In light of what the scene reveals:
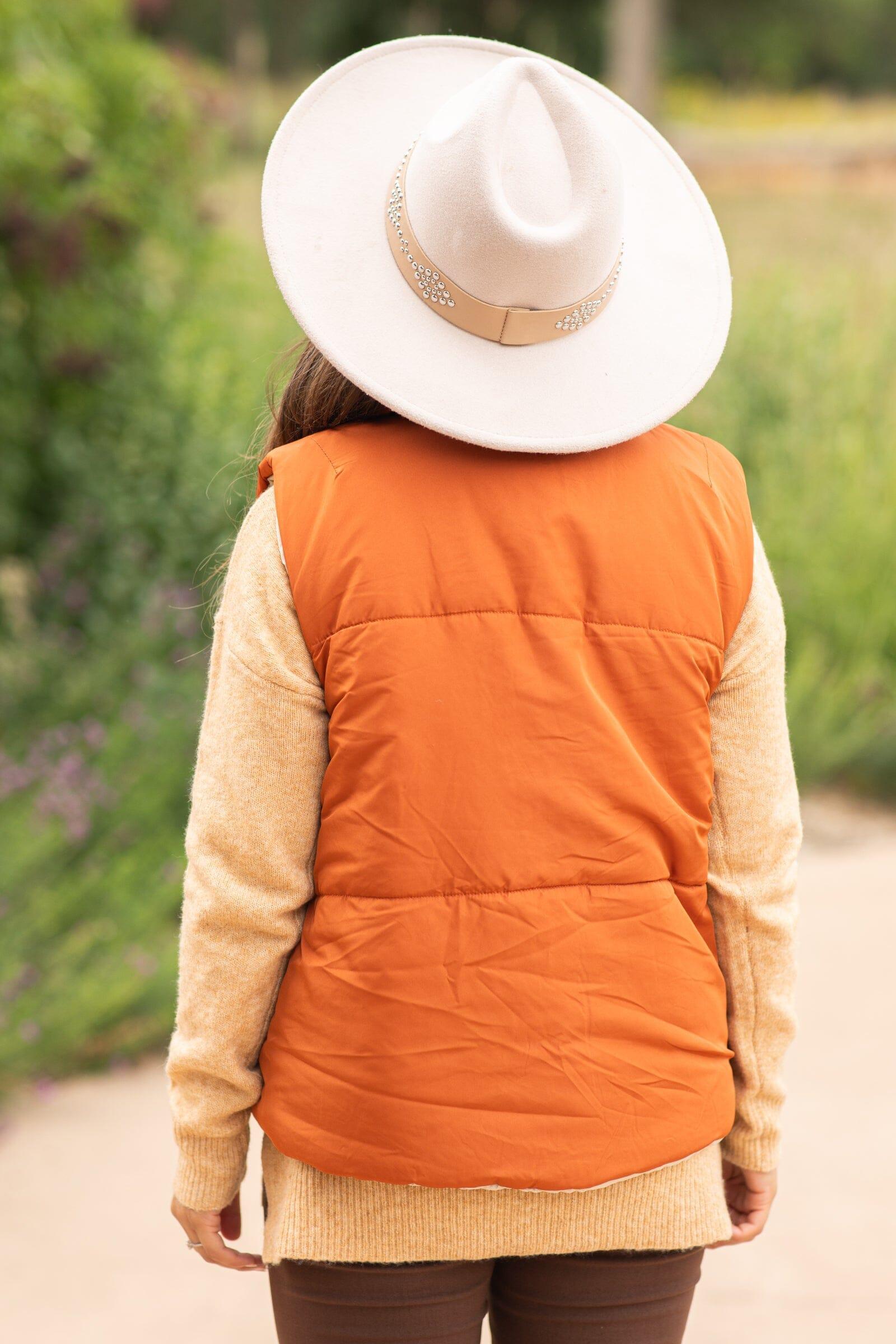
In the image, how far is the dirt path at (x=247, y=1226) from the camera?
2.52 m

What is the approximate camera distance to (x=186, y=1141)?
1.32 m

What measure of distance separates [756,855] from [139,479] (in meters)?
3.93

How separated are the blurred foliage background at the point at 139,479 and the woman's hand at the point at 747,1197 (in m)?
2.11

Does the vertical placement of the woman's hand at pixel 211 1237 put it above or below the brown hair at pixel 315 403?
below

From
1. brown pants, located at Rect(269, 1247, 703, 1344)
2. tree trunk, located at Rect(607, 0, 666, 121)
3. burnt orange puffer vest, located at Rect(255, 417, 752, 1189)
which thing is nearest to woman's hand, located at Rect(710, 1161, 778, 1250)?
brown pants, located at Rect(269, 1247, 703, 1344)

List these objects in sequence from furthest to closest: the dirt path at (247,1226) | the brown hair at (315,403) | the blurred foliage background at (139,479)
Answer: the blurred foliage background at (139,479), the dirt path at (247,1226), the brown hair at (315,403)

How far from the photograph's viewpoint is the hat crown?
1.14 meters

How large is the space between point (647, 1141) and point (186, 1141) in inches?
18.0

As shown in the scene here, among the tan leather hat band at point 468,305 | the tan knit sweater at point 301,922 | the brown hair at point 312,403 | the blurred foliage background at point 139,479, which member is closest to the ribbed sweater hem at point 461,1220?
the tan knit sweater at point 301,922

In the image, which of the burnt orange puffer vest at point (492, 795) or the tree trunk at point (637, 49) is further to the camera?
the tree trunk at point (637, 49)

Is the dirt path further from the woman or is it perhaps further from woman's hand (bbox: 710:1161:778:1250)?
the woman

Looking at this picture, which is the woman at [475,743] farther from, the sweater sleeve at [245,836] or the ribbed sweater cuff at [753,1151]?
the ribbed sweater cuff at [753,1151]

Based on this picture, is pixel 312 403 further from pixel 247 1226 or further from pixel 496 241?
pixel 247 1226

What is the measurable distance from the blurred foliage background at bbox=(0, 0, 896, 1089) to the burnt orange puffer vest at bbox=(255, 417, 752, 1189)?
2.22 meters
